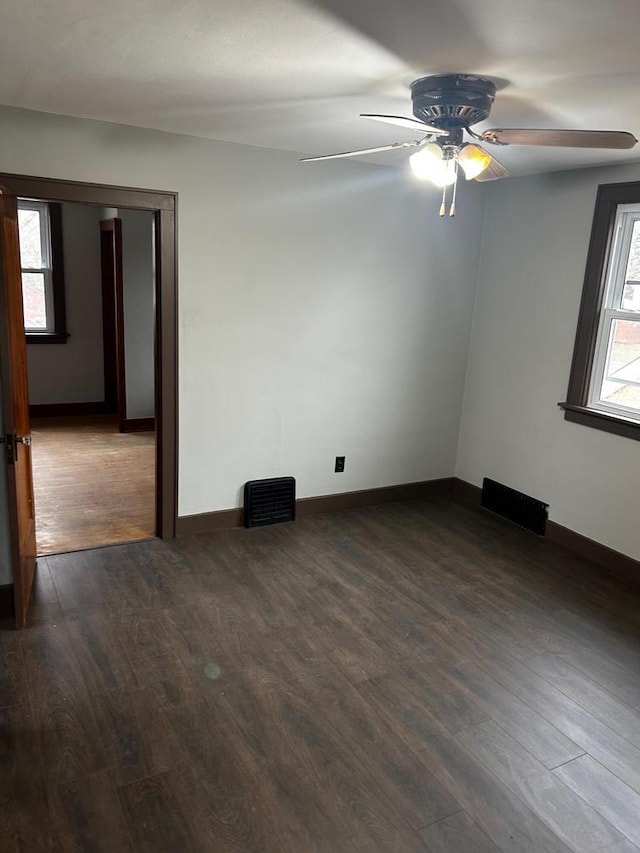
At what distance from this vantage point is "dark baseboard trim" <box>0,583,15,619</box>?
3.02 m

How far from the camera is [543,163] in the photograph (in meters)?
3.79

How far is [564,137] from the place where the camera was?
7.47 feet

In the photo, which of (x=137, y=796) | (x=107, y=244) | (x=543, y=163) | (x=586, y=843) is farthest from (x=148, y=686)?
(x=107, y=244)

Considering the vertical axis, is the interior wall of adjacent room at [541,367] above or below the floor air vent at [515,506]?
above

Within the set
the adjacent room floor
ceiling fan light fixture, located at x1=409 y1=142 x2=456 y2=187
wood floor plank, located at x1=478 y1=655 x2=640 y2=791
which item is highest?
ceiling fan light fixture, located at x1=409 y1=142 x2=456 y2=187

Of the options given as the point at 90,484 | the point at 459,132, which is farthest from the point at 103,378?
the point at 459,132

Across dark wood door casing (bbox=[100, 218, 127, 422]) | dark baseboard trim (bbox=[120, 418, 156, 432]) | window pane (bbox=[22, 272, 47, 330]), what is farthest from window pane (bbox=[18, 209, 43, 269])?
dark baseboard trim (bbox=[120, 418, 156, 432])

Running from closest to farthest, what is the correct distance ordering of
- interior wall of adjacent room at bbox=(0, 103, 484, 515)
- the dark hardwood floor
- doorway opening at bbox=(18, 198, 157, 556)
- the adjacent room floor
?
the dark hardwood floor
interior wall of adjacent room at bbox=(0, 103, 484, 515)
the adjacent room floor
doorway opening at bbox=(18, 198, 157, 556)

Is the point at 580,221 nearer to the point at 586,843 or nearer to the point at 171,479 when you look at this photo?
the point at 171,479

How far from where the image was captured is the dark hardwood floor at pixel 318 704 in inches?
80.6

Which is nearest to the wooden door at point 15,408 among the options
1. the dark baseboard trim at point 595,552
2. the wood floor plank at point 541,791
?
the wood floor plank at point 541,791

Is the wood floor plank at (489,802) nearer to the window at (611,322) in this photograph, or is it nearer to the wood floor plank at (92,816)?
the wood floor plank at (92,816)

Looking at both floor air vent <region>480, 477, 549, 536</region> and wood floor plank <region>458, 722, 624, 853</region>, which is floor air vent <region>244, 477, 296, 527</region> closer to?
floor air vent <region>480, 477, 549, 536</region>

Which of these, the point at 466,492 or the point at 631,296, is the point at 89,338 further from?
the point at 631,296
